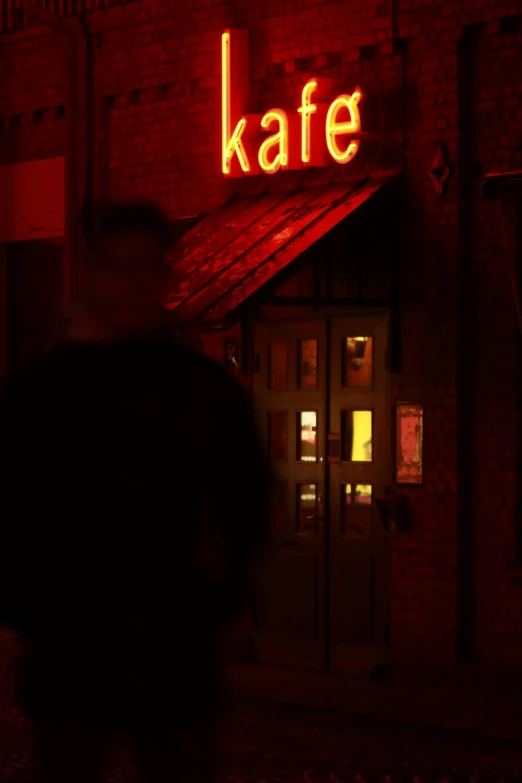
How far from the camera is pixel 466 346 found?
9.77m

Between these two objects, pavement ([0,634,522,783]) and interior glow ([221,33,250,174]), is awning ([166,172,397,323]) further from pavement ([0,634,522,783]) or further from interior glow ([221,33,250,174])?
pavement ([0,634,522,783])

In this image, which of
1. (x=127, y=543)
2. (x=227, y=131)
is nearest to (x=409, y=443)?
(x=227, y=131)

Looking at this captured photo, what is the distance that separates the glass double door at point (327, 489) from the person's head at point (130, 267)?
6.45 meters

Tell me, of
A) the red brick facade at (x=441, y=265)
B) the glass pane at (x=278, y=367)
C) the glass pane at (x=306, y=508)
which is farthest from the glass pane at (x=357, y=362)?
the glass pane at (x=306, y=508)

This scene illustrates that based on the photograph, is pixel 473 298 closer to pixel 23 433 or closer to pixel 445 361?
pixel 445 361

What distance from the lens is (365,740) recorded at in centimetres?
807

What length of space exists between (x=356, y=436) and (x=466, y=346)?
1139mm

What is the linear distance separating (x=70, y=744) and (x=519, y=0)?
7.22 meters

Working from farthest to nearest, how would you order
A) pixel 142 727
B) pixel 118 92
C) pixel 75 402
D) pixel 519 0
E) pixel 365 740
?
1. pixel 118 92
2. pixel 519 0
3. pixel 365 740
4. pixel 75 402
5. pixel 142 727

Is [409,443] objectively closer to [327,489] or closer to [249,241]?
[327,489]

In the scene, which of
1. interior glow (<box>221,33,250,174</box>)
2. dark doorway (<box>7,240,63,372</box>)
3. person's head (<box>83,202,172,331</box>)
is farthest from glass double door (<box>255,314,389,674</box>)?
person's head (<box>83,202,172,331</box>)

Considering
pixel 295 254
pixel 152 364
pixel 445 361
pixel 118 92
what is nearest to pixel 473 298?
pixel 445 361

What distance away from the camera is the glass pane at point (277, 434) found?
35.5ft

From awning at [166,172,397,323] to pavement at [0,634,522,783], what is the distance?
2531 mm
